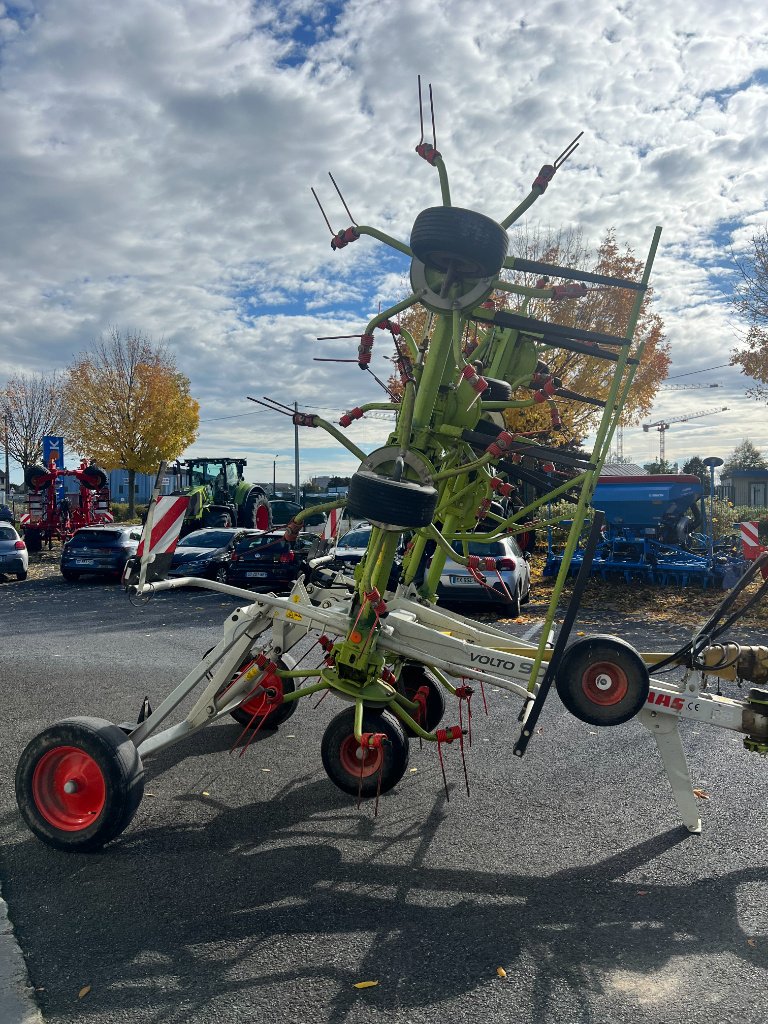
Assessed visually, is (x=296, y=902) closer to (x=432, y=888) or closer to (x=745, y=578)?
(x=432, y=888)

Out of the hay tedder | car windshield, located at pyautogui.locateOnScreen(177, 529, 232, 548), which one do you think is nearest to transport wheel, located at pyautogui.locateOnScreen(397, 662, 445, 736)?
the hay tedder

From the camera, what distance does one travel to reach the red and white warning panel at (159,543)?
15.7ft

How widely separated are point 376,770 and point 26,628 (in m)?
9.10

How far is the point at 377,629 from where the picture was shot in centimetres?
482

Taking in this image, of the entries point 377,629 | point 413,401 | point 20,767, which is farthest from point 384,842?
point 413,401

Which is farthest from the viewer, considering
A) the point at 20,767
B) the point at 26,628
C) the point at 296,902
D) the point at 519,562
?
the point at 519,562

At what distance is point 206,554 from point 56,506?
32.9 feet

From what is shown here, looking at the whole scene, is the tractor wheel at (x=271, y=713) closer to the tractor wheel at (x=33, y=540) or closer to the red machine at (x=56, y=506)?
the red machine at (x=56, y=506)

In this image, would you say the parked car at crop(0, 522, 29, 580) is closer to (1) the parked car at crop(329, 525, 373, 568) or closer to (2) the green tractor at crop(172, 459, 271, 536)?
(2) the green tractor at crop(172, 459, 271, 536)

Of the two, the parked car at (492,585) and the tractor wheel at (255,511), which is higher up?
the tractor wheel at (255,511)

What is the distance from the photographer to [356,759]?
197 inches

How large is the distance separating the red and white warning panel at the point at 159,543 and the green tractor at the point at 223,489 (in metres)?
20.7

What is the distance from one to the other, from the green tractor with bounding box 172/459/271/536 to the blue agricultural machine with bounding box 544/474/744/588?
1229cm

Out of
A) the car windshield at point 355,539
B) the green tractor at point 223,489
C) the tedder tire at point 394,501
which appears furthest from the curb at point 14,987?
the green tractor at point 223,489
